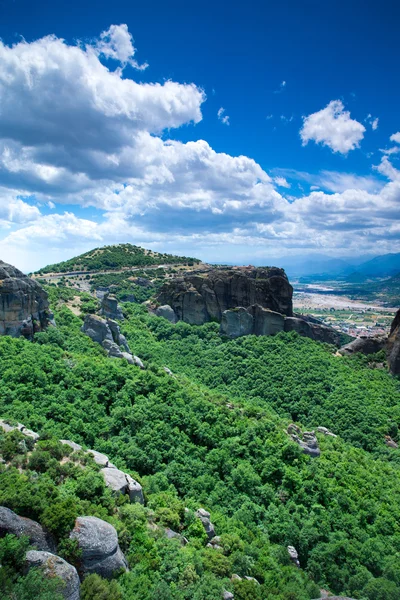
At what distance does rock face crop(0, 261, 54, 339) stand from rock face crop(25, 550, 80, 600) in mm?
30487

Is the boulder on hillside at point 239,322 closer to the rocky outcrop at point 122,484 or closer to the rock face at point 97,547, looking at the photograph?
the rocky outcrop at point 122,484

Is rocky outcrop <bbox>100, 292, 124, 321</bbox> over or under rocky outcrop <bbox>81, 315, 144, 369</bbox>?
over

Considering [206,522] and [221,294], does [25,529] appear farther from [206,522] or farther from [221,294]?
[221,294]

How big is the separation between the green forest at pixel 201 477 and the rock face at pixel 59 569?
49 cm

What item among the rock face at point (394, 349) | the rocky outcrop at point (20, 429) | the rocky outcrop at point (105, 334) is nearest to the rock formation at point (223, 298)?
the rock face at point (394, 349)

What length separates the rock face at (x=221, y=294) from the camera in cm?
7119

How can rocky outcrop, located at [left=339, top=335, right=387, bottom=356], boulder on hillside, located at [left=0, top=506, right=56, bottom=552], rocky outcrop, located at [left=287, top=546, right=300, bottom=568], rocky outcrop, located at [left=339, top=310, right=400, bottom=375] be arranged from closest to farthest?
1. boulder on hillside, located at [left=0, top=506, right=56, bottom=552]
2. rocky outcrop, located at [left=287, top=546, right=300, bottom=568]
3. rocky outcrop, located at [left=339, top=310, right=400, bottom=375]
4. rocky outcrop, located at [left=339, top=335, right=387, bottom=356]

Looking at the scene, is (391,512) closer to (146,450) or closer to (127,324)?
(146,450)

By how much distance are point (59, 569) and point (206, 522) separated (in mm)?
11794

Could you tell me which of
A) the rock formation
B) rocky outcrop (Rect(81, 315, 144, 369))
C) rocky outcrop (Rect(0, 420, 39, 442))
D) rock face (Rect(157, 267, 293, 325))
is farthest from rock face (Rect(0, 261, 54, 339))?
rock face (Rect(157, 267, 293, 325))

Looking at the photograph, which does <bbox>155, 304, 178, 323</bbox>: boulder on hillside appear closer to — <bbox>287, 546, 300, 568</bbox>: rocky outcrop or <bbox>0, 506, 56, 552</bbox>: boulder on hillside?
<bbox>287, 546, 300, 568</bbox>: rocky outcrop

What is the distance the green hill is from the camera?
11075 cm

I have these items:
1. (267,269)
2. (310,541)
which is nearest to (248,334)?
(267,269)

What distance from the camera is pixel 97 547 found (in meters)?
16.0
